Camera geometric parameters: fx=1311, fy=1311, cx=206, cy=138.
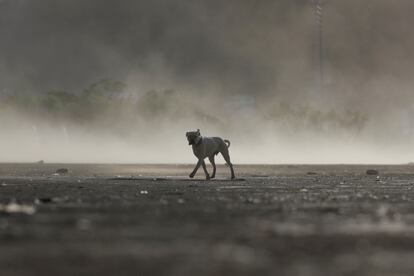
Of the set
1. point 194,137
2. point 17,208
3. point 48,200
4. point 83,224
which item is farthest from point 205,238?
point 194,137

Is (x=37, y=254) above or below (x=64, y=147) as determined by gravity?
below

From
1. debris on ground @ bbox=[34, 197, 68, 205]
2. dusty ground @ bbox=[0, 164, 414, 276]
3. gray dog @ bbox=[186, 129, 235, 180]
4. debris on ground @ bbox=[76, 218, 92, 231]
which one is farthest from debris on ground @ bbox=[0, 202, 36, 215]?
gray dog @ bbox=[186, 129, 235, 180]

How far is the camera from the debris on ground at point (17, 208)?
21312mm

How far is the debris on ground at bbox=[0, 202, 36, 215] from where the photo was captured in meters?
21.3

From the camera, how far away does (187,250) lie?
14062 mm

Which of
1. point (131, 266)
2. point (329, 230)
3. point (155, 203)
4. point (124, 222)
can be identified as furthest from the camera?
point (155, 203)

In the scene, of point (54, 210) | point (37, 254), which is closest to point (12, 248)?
point (37, 254)

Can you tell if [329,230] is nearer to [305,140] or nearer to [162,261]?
[162,261]

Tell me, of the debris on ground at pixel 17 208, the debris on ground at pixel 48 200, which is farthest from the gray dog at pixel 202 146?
the debris on ground at pixel 17 208

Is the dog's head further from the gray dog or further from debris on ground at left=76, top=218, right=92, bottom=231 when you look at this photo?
debris on ground at left=76, top=218, right=92, bottom=231

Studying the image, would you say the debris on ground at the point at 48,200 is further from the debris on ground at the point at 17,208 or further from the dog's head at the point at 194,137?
the dog's head at the point at 194,137

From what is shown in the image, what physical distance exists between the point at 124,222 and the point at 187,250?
488cm

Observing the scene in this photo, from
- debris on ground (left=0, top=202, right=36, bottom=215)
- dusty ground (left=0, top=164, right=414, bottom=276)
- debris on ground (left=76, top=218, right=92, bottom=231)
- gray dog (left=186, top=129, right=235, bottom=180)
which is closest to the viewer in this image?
dusty ground (left=0, top=164, right=414, bottom=276)

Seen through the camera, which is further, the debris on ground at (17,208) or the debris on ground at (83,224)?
the debris on ground at (17,208)
